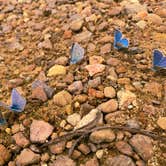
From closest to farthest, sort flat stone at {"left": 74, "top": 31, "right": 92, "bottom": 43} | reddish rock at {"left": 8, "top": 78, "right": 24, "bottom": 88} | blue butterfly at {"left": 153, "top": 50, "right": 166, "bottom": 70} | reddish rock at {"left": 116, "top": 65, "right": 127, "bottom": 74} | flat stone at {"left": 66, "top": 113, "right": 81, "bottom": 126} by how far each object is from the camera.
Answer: flat stone at {"left": 66, "top": 113, "right": 81, "bottom": 126}, blue butterfly at {"left": 153, "top": 50, "right": 166, "bottom": 70}, reddish rock at {"left": 116, "top": 65, "right": 127, "bottom": 74}, reddish rock at {"left": 8, "top": 78, "right": 24, "bottom": 88}, flat stone at {"left": 74, "top": 31, "right": 92, "bottom": 43}

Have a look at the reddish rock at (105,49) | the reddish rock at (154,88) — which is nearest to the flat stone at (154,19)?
the reddish rock at (105,49)

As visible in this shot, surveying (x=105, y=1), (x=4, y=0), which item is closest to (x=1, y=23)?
(x=4, y=0)

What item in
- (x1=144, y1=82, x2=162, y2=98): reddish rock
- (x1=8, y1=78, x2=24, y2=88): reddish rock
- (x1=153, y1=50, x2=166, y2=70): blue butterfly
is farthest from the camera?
(x1=8, y1=78, x2=24, y2=88): reddish rock

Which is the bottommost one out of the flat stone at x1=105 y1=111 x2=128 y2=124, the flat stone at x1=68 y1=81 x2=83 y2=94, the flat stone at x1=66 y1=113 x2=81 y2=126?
the flat stone at x1=66 y1=113 x2=81 y2=126

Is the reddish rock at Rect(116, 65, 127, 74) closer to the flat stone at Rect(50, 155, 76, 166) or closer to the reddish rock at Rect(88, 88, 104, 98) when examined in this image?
the reddish rock at Rect(88, 88, 104, 98)

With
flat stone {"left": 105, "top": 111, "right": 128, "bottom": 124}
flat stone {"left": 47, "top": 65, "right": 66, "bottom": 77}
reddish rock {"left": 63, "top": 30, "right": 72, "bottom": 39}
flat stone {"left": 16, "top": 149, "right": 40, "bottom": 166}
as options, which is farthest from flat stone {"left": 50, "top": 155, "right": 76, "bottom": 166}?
reddish rock {"left": 63, "top": 30, "right": 72, "bottom": 39}

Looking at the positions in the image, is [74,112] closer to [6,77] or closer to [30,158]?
[30,158]
